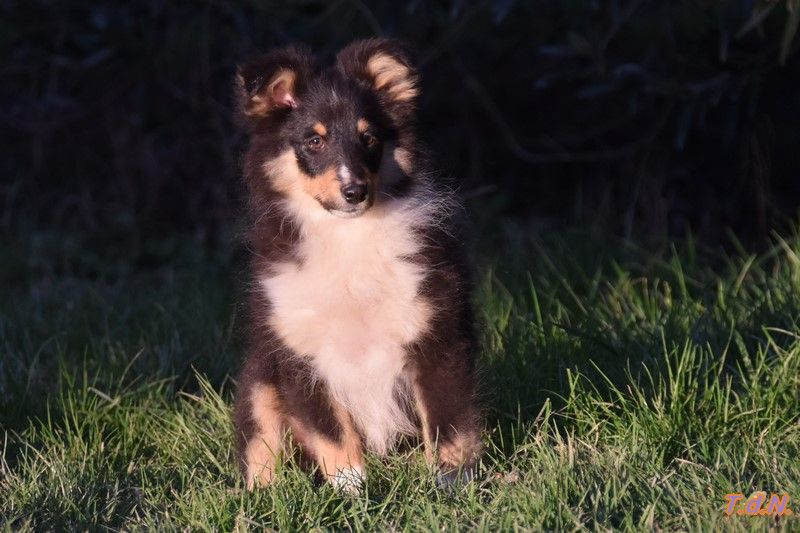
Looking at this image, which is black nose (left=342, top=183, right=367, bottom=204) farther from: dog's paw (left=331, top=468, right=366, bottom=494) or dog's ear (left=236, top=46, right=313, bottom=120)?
dog's paw (left=331, top=468, right=366, bottom=494)

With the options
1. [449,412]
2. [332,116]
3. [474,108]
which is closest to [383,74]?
[332,116]

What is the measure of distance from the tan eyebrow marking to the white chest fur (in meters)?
0.30

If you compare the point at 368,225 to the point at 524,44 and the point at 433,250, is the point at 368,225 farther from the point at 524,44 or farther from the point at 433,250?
the point at 524,44

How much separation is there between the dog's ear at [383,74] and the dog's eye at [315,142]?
0.30 meters

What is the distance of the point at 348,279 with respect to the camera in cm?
404

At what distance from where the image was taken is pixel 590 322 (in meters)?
5.06

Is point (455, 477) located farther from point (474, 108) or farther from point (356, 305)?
point (474, 108)

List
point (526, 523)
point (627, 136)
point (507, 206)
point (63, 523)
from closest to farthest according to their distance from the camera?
point (526, 523) → point (63, 523) → point (627, 136) → point (507, 206)

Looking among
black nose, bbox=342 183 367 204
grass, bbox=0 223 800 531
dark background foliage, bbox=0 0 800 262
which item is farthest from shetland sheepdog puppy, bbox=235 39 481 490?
dark background foliage, bbox=0 0 800 262

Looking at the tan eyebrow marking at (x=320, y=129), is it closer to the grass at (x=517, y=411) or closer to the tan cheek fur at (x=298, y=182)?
the tan cheek fur at (x=298, y=182)

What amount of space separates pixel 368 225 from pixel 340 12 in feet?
11.5

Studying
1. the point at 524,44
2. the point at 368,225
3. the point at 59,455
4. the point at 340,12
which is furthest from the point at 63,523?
the point at 524,44

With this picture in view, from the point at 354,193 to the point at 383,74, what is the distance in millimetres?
585

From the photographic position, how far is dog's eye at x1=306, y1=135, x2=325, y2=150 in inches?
163
